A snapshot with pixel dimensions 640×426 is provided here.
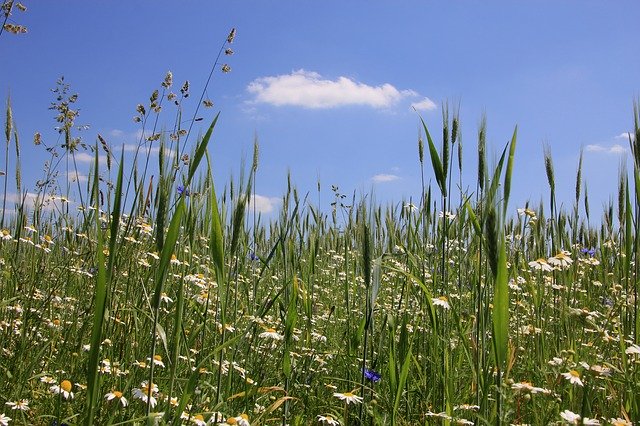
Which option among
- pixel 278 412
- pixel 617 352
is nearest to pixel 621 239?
pixel 617 352

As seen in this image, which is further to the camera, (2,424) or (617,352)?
(617,352)

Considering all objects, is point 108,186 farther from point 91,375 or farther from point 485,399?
point 485,399

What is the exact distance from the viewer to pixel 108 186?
2393 mm

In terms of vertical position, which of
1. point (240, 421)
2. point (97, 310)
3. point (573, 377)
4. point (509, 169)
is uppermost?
point (509, 169)

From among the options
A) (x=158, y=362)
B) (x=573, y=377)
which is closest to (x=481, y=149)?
(x=573, y=377)

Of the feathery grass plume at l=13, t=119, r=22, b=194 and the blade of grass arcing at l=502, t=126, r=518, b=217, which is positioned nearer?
the blade of grass arcing at l=502, t=126, r=518, b=217

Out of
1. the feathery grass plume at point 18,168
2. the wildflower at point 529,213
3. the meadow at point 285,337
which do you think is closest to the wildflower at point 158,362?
the meadow at point 285,337

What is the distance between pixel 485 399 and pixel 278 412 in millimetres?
1068

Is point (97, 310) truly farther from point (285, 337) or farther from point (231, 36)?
point (231, 36)

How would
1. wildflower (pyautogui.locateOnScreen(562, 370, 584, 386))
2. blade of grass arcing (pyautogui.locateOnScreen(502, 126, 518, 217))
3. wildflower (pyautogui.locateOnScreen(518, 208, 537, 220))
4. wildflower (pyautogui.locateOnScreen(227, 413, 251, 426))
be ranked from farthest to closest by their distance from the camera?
wildflower (pyautogui.locateOnScreen(518, 208, 537, 220))
wildflower (pyautogui.locateOnScreen(562, 370, 584, 386))
wildflower (pyautogui.locateOnScreen(227, 413, 251, 426))
blade of grass arcing (pyautogui.locateOnScreen(502, 126, 518, 217))

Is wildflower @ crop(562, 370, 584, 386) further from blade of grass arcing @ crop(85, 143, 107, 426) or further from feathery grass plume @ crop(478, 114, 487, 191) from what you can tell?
blade of grass arcing @ crop(85, 143, 107, 426)

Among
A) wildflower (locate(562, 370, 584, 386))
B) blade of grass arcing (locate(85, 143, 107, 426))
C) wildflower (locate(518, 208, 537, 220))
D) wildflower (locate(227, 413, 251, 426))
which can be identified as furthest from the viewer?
wildflower (locate(518, 208, 537, 220))

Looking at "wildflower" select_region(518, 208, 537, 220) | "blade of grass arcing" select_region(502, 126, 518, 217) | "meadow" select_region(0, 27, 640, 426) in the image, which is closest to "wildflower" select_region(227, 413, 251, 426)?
"meadow" select_region(0, 27, 640, 426)

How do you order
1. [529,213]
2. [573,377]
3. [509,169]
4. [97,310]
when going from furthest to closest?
[529,213], [573,377], [509,169], [97,310]
